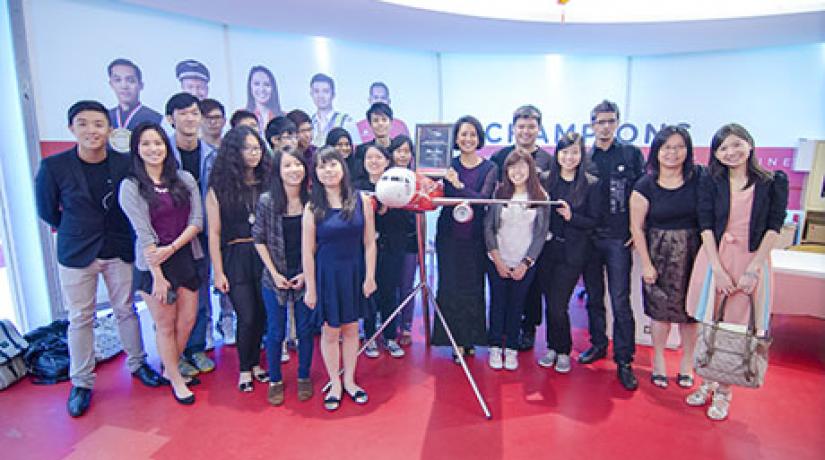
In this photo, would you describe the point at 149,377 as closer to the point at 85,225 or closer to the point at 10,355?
the point at 10,355

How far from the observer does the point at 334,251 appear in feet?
7.89

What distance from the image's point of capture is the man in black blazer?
2.43 m

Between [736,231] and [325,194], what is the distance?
2251 millimetres

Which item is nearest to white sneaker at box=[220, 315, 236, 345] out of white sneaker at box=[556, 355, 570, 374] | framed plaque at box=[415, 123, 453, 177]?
framed plaque at box=[415, 123, 453, 177]

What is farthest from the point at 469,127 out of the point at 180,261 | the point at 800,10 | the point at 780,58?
the point at 780,58

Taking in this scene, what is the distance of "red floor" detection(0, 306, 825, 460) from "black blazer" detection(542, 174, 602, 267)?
85 centimetres

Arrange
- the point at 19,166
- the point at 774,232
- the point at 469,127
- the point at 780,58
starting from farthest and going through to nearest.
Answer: the point at 780,58 < the point at 19,166 < the point at 469,127 < the point at 774,232

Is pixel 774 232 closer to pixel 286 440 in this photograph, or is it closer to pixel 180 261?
pixel 286 440

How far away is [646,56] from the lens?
6.30 meters

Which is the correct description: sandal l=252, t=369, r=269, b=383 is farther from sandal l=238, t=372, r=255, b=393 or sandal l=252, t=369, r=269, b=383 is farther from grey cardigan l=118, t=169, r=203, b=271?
grey cardigan l=118, t=169, r=203, b=271

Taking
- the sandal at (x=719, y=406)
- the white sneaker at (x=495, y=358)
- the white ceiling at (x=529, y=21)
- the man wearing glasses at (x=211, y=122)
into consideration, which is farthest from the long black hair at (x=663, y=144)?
the man wearing glasses at (x=211, y=122)

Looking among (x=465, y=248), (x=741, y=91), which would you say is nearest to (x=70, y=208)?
(x=465, y=248)

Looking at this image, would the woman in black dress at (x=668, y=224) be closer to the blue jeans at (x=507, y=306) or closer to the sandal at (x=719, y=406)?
the sandal at (x=719, y=406)

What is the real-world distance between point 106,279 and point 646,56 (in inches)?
277
